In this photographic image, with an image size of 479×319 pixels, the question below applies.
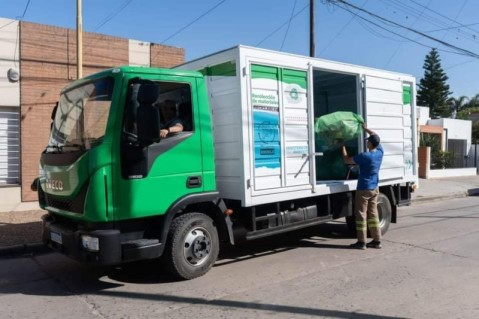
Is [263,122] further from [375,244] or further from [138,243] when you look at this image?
[375,244]

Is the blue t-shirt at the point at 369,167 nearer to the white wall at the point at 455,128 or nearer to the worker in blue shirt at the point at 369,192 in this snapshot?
the worker in blue shirt at the point at 369,192

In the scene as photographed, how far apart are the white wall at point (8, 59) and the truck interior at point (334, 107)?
25.0ft

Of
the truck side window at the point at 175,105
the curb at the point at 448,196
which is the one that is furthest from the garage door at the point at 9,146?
the curb at the point at 448,196

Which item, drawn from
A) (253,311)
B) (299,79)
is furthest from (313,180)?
(253,311)

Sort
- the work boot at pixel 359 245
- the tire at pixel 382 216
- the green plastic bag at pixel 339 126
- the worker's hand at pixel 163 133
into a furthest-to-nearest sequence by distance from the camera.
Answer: the tire at pixel 382 216, the green plastic bag at pixel 339 126, the work boot at pixel 359 245, the worker's hand at pixel 163 133

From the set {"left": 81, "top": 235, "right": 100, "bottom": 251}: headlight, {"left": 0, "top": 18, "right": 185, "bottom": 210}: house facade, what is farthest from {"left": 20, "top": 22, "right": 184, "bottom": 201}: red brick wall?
{"left": 81, "top": 235, "right": 100, "bottom": 251}: headlight

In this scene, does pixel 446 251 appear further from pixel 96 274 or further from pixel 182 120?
pixel 96 274

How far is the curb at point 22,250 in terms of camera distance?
25.7ft

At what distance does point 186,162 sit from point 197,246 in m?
1.09

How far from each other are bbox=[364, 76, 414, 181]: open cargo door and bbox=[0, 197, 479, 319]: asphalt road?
159cm

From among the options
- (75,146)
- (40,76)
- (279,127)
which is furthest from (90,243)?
(40,76)

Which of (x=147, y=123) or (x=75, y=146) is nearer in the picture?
(x=147, y=123)

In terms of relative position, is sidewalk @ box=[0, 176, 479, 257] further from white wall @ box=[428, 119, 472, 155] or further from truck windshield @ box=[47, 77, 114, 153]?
white wall @ box=[428, 119, 472, 155]

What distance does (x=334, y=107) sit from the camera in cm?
1012
